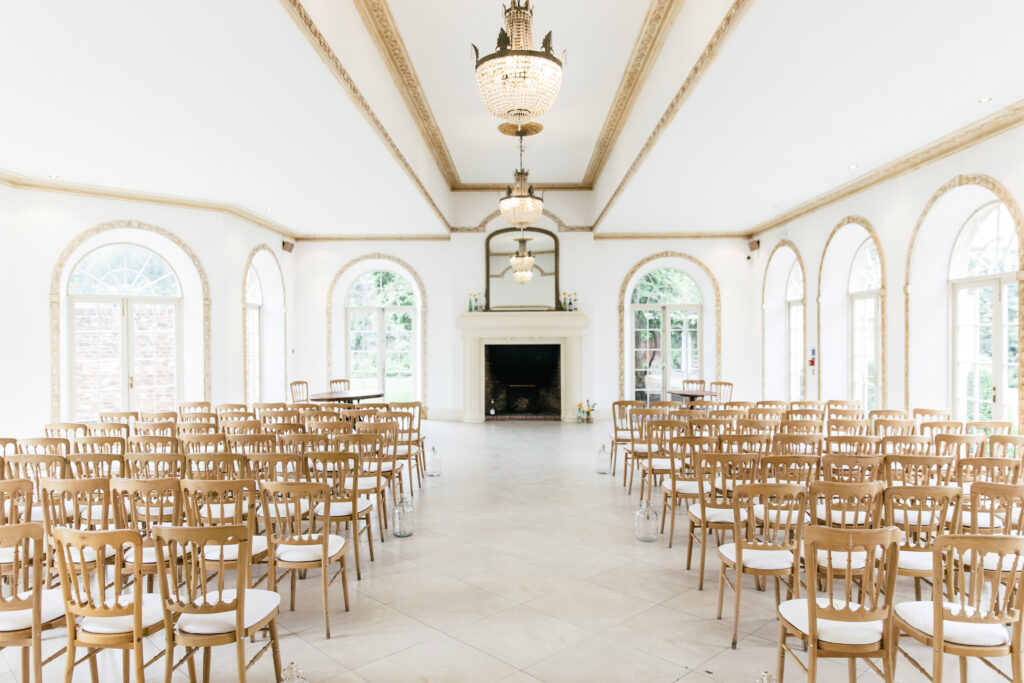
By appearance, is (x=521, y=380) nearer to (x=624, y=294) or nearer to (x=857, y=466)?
(x=624, y=294)

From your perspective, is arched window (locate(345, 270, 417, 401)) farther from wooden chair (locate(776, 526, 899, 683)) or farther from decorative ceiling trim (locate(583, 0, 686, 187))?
wooden chair (locate(776, 526, 899, 683))

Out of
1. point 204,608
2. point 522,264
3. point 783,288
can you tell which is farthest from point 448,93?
point 783,288

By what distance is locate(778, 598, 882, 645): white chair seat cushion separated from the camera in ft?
8.89

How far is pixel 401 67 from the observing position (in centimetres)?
691

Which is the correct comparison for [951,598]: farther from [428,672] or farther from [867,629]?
[428,672]

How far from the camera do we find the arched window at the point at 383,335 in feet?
45.7

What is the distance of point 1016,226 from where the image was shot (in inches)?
241

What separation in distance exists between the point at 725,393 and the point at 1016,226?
675 cm

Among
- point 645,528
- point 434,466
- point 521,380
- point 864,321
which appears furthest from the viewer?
point 521,380

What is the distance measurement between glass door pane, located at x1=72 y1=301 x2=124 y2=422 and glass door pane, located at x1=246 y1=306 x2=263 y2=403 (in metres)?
2.66

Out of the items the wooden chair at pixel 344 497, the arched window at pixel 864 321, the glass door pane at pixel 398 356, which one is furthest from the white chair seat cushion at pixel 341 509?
the glass door pane at pixel 398 356

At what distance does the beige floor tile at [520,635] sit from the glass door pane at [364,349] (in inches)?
414

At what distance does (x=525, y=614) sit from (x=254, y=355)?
9911 mm

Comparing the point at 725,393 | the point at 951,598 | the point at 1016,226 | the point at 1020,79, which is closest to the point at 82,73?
the point at 951,598
